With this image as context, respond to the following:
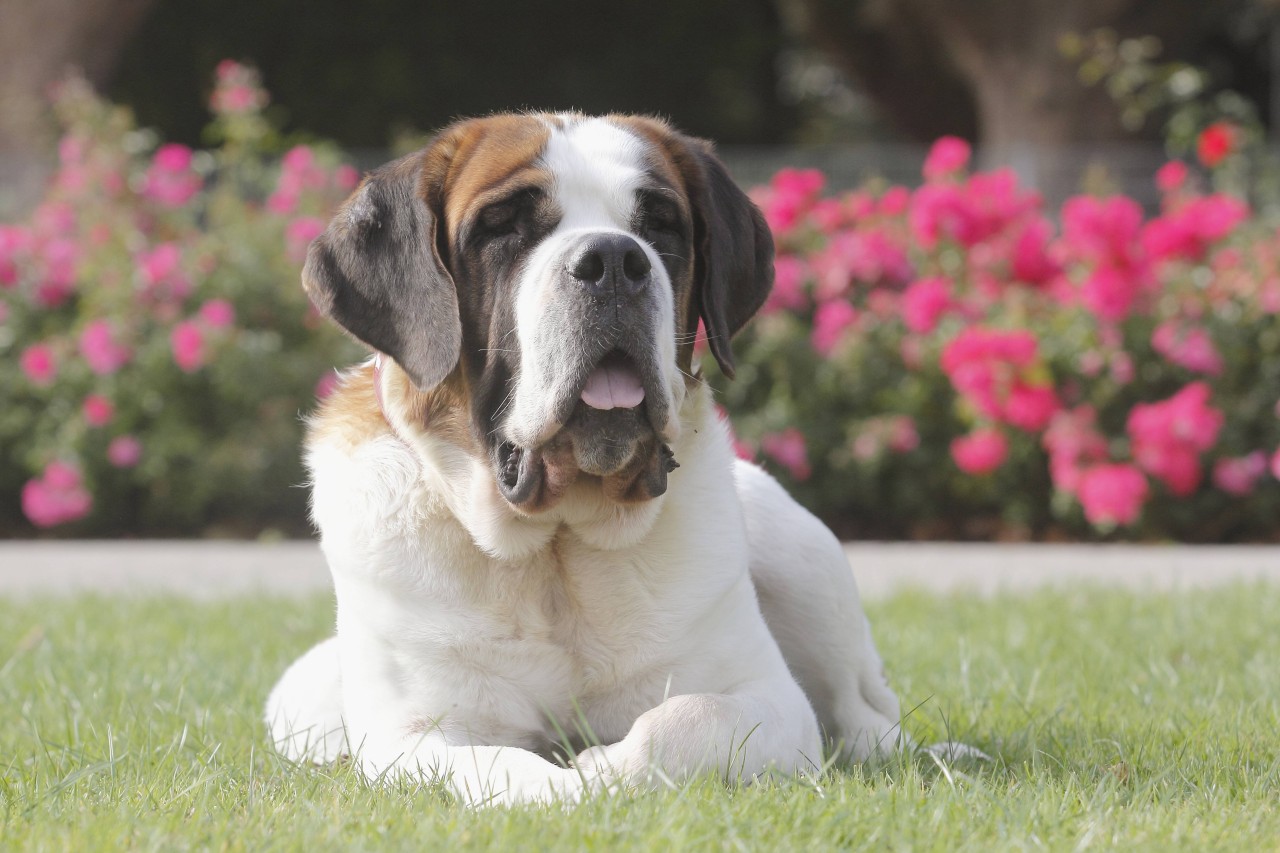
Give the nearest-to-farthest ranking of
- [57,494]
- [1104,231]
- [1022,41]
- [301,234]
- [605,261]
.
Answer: [605,261], [1104,231], [57,494], [301,234], [1022,41]

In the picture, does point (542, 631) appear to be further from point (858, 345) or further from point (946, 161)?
point (946, 161)

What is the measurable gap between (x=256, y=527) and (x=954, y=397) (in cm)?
410

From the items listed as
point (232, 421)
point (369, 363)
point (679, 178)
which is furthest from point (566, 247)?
point (232, 421)

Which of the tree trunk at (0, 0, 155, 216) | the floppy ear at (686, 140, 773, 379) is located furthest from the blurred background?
the floppy ear at (686, 140, 773, 379)

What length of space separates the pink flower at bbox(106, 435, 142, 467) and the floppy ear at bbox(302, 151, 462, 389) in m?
5.57

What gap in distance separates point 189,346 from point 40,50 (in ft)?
26.8

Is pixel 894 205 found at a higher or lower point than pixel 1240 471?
higher

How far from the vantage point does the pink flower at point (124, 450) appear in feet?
27.1

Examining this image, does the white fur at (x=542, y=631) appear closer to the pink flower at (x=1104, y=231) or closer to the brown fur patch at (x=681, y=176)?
the brown fur patch at (x=681, y=176)

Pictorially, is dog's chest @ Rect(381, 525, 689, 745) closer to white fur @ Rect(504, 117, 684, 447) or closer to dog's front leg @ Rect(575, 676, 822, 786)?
dog's front leg @ Rect(575, 676, 822, 786)

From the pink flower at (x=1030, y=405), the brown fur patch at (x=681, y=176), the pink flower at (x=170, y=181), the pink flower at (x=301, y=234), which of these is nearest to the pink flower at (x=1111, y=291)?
Answer: the pink flower at (x=1030, y=405)

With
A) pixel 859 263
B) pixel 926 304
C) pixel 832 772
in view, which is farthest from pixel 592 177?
pixel 859 263

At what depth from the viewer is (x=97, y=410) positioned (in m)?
8.17

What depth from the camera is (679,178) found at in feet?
10.6
